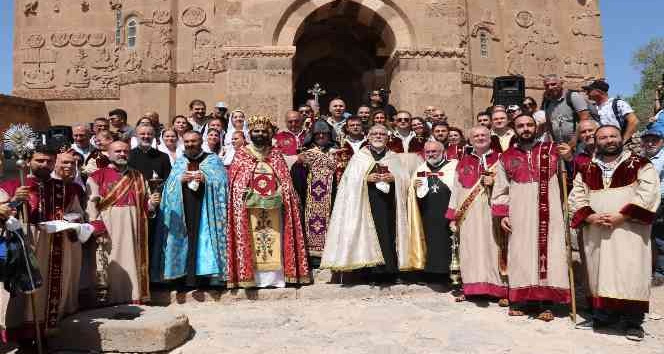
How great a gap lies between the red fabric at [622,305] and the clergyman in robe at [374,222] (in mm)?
2037

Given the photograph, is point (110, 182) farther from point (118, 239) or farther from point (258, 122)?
point (258, 122)

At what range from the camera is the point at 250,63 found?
10578 millimetres

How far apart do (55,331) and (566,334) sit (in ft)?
14.6

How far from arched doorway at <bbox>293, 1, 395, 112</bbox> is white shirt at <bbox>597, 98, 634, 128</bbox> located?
6.40m

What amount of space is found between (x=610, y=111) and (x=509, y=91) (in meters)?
3.79

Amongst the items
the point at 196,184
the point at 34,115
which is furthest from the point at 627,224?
the point at 34,115

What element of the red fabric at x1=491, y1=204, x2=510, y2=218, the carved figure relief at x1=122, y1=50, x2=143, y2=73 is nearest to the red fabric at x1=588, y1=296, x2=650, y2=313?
the red fabric at x1=491, y1=204, x2=510, y2=218

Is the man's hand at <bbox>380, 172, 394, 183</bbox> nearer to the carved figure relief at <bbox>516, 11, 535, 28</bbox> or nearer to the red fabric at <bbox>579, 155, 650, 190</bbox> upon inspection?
the red fabric at <bbox>579, 155, 650, 190</bbox>

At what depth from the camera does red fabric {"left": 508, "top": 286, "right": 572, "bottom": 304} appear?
4859mm

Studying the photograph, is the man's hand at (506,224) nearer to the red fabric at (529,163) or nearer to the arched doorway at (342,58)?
the red fabric at (529,163)

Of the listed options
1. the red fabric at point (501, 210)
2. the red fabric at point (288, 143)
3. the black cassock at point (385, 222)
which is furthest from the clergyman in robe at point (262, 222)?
the red fabric at point (501, 210)

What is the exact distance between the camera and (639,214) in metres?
4.28

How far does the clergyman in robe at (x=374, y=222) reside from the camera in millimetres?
5980

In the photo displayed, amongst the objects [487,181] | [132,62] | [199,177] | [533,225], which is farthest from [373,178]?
[132,62]
